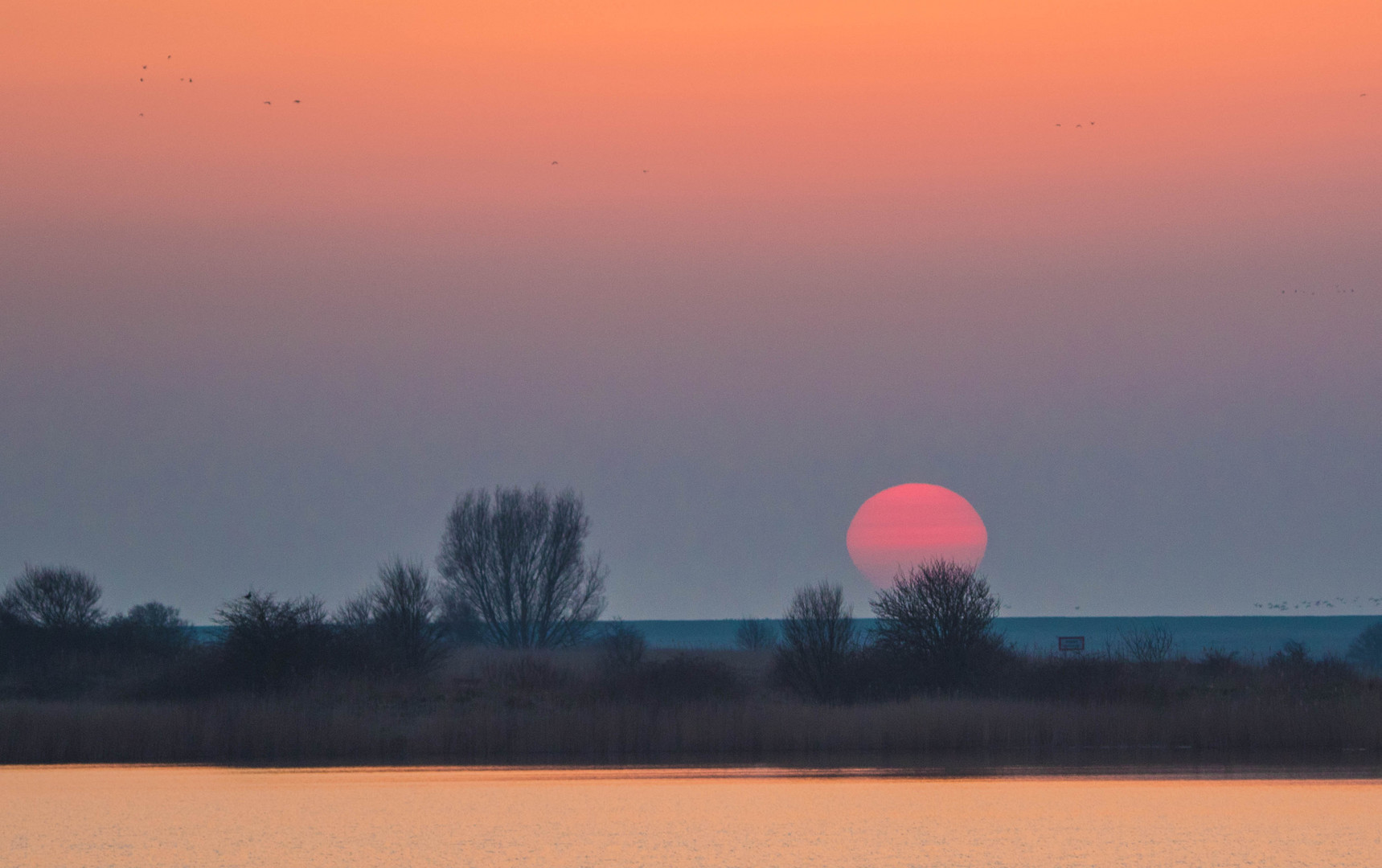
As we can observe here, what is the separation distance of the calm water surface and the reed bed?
3.84m

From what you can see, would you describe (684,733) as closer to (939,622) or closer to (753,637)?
(939,622)

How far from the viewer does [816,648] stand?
158ft

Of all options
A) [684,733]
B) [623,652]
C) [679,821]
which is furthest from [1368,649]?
[679,821]

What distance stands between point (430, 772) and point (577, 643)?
4299cm

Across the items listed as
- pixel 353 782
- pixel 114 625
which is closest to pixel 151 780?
pixel 353 782

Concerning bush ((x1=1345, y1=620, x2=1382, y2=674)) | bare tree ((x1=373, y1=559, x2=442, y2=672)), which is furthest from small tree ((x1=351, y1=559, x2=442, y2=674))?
bush ((x1=1345, y1=620, x2=1382, y2=674))

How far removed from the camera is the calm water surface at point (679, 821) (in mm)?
23531

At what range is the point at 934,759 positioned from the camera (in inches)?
1470

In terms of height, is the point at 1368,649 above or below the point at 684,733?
above

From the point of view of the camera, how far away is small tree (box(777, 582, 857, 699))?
47.8 m

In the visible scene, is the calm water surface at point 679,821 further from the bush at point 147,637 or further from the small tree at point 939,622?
the bush at point 147,637

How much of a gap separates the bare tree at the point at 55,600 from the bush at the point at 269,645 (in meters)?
14.8

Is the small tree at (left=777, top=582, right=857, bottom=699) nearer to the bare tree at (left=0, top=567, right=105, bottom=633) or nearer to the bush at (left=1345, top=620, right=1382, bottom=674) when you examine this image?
the bare tree at (left=0, top=567, right=105, bottom=633)

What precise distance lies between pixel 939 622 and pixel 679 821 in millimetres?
21945
